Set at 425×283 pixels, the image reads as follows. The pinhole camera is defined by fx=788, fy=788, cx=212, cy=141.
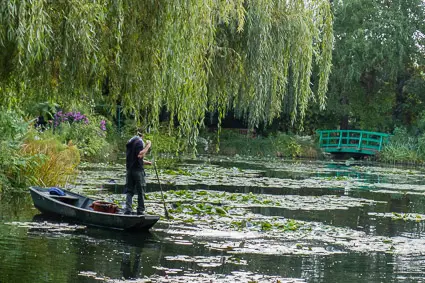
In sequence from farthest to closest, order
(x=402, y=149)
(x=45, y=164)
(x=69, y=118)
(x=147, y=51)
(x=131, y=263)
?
(x=402, y=149) < (x=69, y=118) < (x=45, y=164) < (x=131, y=263) < (x=147, y=51)

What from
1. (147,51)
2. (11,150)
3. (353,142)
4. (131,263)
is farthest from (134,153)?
(353,142)

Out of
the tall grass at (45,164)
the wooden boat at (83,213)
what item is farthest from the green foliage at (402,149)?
the wooden boat at (83,213)

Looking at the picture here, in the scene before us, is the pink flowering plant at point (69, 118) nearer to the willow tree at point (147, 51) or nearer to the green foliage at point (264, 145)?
the green foliage at point (264, 145)

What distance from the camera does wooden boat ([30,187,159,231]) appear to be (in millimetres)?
11930

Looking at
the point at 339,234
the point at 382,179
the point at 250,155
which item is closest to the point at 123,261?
the point at 339,234

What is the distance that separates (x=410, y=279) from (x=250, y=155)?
2896 centimetres

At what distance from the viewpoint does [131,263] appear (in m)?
9.55

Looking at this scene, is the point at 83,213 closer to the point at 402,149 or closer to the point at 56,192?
the point at 56,192

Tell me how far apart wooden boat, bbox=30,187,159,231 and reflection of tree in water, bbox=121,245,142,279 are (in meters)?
1.08

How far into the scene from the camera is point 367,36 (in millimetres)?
39312

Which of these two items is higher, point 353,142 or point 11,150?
point 11,150

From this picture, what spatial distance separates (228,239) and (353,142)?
103 feet

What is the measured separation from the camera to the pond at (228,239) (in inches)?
358

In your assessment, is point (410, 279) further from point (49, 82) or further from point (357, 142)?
point (357, 142)
